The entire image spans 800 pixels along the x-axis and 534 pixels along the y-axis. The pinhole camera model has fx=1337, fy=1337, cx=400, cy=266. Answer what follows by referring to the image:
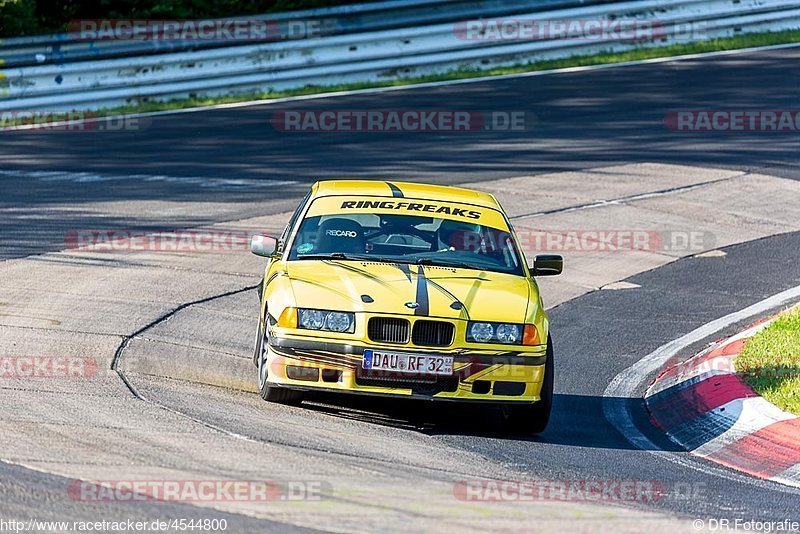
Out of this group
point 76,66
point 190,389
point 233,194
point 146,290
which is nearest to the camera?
point 190,389

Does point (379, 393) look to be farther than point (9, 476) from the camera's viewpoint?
Yes

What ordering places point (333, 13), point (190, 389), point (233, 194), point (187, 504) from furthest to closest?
1. point (333, 13)
2. point (233, 194)
3. point (190, 389)
4. point (187, 504)

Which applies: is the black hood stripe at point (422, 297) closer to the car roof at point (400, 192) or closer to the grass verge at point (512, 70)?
the car roof at point (400, 192)

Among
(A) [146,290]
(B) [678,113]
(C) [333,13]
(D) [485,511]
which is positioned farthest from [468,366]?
(C) [333,13]

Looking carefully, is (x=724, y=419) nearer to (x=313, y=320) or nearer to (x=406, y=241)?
(x=406, y=241)

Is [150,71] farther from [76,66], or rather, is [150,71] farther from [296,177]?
[296,177]

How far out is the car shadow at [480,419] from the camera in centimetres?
834

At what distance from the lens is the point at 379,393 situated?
799 centimetres

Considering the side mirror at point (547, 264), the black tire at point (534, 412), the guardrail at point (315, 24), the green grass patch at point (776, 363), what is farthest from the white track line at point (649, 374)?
the guardrail at point (315, 24)

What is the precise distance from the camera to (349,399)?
8.87 m

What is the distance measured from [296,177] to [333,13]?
7.30m

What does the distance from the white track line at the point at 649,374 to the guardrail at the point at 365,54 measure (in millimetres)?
11385

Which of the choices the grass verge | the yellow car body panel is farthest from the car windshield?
the grass verge

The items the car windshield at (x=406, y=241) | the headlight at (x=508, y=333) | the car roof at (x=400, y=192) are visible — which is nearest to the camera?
the headlight at (x=508, y=333)
